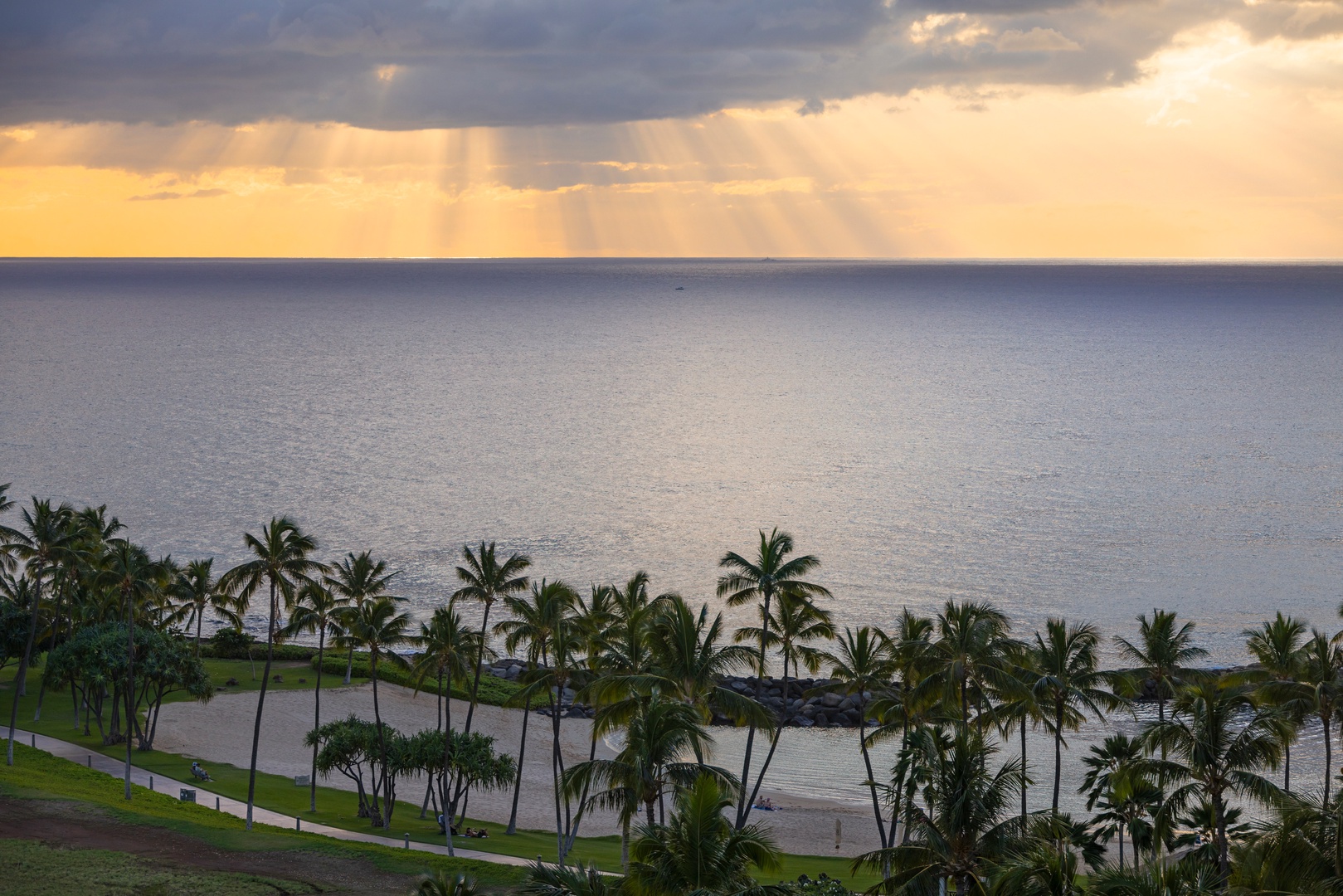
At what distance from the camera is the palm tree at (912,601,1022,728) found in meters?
43.3

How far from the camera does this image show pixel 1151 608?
88125 mm

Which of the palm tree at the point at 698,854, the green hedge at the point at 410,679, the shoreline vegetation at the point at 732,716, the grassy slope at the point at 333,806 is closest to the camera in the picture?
the palm tree at the point at 698,854

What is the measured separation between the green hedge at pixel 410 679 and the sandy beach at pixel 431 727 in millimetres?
794

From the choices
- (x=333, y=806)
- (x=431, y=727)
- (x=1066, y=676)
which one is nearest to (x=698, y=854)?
(x=1066, y=676)

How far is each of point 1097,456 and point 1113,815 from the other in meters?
114

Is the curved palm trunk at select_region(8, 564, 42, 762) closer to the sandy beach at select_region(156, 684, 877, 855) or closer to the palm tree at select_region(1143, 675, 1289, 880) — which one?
the sandy beach at select_region(156, 684, 877, 855)

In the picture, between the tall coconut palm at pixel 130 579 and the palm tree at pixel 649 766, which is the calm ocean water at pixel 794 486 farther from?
the palm tree at pixel 649 766

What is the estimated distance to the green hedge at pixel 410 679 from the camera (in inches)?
3031

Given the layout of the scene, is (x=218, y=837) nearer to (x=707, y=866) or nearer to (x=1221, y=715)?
(x=707, y=866)

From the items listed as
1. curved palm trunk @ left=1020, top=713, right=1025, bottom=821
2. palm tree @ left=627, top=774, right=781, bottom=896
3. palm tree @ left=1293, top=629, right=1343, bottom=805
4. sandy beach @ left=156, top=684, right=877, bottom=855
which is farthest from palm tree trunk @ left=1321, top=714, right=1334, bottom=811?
palm tree @ left=627, top=774, right=781, bottom=896

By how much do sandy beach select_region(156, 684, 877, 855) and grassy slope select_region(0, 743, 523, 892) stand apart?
9.93m

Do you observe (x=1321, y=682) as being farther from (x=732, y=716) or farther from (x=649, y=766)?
(x=649, y=766)

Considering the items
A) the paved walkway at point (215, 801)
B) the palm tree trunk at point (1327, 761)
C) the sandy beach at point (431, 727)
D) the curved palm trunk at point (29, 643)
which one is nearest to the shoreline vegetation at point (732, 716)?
the palm tree trunk at point (1327, 761)

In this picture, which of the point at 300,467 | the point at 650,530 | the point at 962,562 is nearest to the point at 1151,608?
the point at 962,562
